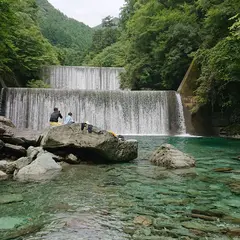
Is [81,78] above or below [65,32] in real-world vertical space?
below

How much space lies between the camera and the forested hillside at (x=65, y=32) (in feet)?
251

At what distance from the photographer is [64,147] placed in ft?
30.4

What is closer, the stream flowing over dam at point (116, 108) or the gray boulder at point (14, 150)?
the gray boulder at point (14, 150)

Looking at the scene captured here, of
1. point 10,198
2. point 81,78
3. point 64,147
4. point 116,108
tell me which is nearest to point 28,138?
point 64,147

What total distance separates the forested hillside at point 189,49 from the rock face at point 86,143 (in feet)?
23.6

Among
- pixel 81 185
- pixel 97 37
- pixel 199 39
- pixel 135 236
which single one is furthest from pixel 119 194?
pixel 97 37

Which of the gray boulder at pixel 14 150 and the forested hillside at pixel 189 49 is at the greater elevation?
the forested hillside at pixel 189 49

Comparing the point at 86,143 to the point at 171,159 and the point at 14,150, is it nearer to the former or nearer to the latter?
the point at 14,150

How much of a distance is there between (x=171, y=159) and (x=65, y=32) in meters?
96.1

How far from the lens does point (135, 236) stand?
13.0 feet

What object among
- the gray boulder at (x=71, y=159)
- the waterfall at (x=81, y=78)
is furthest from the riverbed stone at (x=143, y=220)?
the waterfall at (x=81, y=78)

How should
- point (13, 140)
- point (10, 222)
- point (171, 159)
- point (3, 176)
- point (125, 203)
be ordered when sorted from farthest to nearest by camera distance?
1. point (13, 140)
2. point (171, 159)
3. point (3, 176)
4. point (125, 203)
5. point (10, 222)

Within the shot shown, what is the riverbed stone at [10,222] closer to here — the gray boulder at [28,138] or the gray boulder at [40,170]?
the gray boulder at [40,170]

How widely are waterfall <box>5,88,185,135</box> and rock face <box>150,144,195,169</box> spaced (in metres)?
11.3
